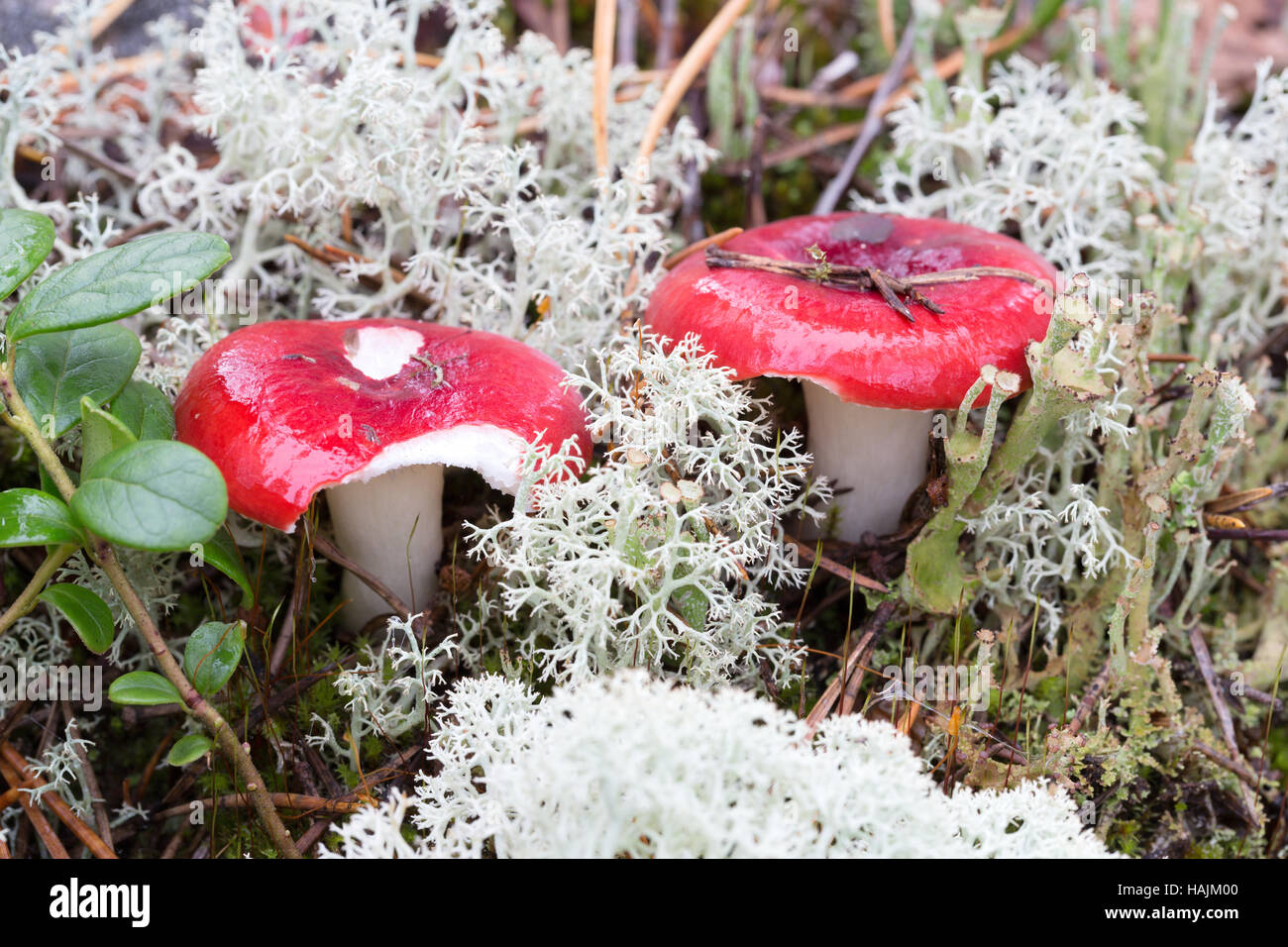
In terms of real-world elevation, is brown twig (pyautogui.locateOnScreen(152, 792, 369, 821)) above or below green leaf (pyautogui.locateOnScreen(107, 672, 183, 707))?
below

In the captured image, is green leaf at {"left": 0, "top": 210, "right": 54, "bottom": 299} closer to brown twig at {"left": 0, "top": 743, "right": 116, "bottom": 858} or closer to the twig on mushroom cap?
brown twig at {"left": 0, "top": 743, "right": 116, "bottom": 858}

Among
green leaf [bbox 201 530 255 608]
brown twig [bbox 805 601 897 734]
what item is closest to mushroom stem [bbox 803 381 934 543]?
brown twig [bbox 805 601 897 734]

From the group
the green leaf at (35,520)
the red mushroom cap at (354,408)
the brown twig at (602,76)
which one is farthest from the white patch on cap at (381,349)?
the brown twig at (602,76)

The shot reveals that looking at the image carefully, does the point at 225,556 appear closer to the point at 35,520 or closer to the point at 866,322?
the point at 35,520
